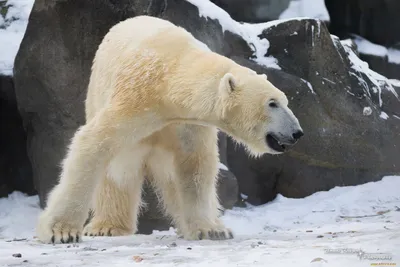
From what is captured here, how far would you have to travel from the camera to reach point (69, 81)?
21.7 ft

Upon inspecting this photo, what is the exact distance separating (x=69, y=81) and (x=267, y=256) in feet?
14.3

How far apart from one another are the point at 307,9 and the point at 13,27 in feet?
17.6

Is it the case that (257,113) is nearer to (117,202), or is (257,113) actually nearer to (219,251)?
(219,251)

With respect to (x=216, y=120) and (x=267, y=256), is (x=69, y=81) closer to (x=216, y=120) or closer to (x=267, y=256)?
(x=216, y=120)

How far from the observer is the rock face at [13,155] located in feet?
25.9

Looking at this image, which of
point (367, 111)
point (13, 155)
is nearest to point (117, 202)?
point (13, 155)

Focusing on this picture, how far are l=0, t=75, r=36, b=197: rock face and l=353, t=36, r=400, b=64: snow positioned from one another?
22.6ft

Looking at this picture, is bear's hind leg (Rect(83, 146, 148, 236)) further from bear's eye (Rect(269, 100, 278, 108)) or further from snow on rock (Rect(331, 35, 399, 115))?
snow on rock (Rect(331, 35, 399, 115))

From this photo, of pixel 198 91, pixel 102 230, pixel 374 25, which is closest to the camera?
pixel 198 91

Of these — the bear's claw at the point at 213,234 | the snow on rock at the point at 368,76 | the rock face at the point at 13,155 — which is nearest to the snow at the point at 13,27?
the rock face at the point at 13,155

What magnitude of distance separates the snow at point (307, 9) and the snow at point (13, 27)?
187 inches

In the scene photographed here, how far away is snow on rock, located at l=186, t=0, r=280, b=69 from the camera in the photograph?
6797mm

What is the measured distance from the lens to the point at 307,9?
11.3 m

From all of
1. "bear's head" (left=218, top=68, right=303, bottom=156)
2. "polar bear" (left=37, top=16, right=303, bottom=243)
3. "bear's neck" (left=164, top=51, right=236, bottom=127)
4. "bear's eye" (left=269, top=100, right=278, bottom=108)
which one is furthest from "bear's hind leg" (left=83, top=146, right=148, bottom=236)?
"bear's eye" (left=269, top=100, right=278, bottom=108)
